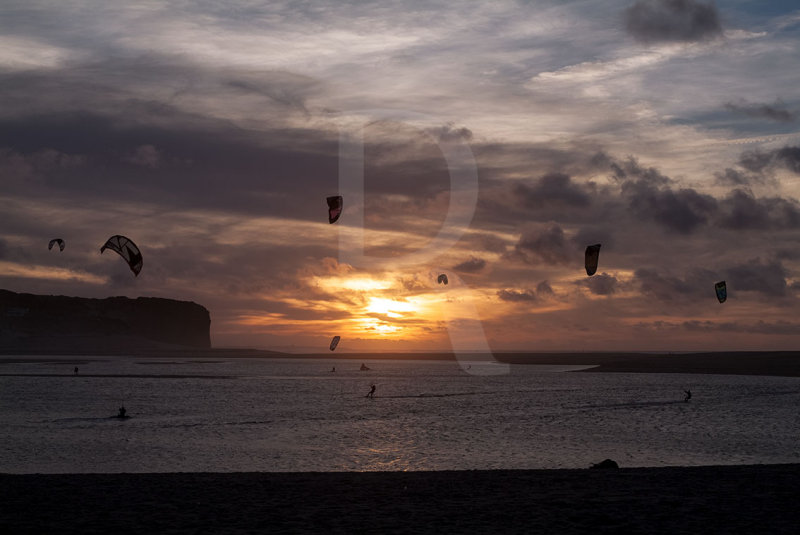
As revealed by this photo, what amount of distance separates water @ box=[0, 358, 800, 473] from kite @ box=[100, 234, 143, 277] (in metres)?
7.44

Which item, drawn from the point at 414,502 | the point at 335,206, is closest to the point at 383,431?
the point at 335,206

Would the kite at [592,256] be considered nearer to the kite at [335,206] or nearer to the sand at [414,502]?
the kite at [335,206]

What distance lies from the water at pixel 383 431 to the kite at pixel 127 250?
7444 mm

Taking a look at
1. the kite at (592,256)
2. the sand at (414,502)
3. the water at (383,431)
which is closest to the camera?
the sand at (414,502)

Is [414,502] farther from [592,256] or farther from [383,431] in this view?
[592,256]

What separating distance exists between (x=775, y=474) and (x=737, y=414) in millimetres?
27029

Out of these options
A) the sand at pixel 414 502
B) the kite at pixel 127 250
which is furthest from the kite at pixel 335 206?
the sand at pixel 414 502

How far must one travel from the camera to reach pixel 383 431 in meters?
36.1

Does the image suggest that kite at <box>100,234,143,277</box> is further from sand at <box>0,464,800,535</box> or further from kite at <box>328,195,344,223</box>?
sand at <box>0,464,800,535</box>

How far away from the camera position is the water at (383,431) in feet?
86.2

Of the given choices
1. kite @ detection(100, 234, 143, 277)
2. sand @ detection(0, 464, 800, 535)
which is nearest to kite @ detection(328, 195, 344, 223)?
kite @ detection(100, 234, 143, 277)

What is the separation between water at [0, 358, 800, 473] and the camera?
26.3 m

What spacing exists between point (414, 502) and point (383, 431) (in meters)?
20.4

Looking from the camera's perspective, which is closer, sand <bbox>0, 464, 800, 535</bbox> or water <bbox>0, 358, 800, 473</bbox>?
sand <bbox>0, 464, 800, 535</bbox>
